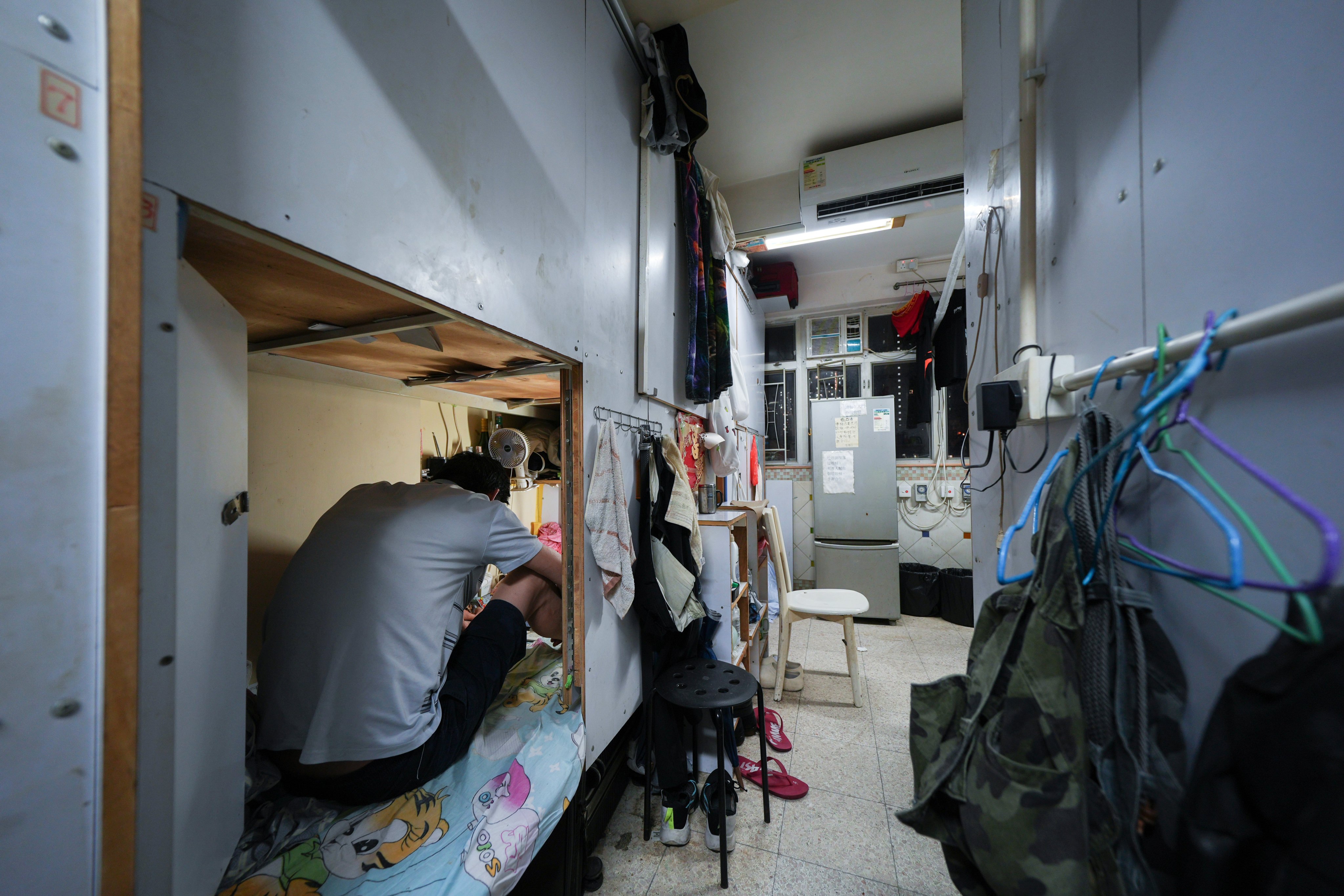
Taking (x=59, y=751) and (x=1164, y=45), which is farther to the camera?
(x=1164, y=45)

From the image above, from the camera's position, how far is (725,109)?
2422mm

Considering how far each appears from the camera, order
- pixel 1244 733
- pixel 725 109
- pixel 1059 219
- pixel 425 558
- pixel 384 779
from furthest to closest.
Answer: pixel 725 109 < pixel 425 558 < pixel 384 779 < pixel 1059 219 < pixel 1244 733

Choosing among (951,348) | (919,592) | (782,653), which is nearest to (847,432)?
(951,348)

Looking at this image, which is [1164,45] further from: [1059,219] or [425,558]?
[425,558]

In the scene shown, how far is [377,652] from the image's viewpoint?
108 cm

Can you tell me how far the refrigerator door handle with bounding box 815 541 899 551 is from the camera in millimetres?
3725

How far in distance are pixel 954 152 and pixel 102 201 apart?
128 inches

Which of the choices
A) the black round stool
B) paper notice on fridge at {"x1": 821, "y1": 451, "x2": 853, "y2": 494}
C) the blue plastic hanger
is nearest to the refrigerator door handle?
paper notice on fridge at {"x1": 821, "y1": 451, "x2": 853, "y2": 494}

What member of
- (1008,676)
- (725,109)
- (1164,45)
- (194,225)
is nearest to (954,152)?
(725,109)

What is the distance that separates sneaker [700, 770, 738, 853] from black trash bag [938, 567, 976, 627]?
9.02 ft

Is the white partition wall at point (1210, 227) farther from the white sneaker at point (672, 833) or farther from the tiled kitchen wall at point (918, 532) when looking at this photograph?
the tiled kitchen wall at point (918, 532)

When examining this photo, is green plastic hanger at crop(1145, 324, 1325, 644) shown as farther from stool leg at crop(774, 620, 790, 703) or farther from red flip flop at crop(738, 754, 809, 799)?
stool leg at crop(774, 620, 790, 703)

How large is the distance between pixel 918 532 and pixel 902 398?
1270 mm

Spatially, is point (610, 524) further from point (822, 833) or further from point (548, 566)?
Answer: point (822, 833)
